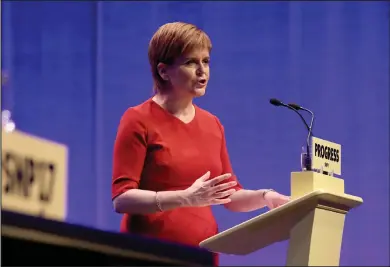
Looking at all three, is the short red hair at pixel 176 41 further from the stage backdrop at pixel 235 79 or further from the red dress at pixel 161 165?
the stage backdrop at pixel 235 79

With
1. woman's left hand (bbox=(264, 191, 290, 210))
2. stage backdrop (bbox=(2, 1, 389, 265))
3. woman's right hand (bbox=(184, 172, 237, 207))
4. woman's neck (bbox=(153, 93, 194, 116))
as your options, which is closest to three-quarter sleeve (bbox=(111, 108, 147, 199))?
woman's neck (bbox=(153, 93, 194, 116))

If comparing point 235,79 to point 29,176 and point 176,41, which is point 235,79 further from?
point 29,176

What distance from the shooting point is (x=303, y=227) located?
1.56m

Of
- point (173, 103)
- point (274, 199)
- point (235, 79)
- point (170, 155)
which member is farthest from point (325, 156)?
point (235, 79)

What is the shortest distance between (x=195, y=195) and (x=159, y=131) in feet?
1.15

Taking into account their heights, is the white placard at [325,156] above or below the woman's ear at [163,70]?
below

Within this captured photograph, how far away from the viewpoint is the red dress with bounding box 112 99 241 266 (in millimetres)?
2232

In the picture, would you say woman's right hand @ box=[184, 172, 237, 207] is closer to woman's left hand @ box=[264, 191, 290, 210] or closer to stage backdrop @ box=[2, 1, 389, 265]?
woman's left hand @ box=[264, 191, 290, 210]

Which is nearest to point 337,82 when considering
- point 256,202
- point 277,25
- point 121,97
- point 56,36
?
point 277,25

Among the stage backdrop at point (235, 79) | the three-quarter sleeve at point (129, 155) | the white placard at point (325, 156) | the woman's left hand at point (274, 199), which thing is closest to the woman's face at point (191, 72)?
the three-quarter sleeve at point (129, 155)

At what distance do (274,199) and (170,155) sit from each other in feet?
1.08

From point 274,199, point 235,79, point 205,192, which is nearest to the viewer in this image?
point 205,192

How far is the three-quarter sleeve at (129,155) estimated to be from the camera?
2219 millimetres

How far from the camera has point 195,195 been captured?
1.97 metres
